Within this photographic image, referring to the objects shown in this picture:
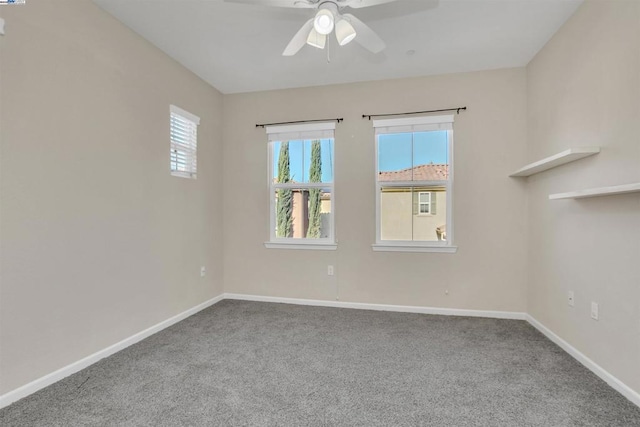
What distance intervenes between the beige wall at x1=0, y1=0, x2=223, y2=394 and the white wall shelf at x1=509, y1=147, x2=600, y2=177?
11.2ft

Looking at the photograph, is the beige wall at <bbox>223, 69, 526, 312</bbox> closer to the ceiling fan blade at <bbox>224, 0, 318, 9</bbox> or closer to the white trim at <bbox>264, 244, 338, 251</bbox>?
the white trim at <bbox>264, 244, 338, 251</bbox>

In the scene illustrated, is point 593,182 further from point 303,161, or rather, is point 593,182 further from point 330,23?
point 303,161

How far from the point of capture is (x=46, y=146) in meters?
2.03

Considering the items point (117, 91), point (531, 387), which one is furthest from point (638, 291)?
point (117, 91)

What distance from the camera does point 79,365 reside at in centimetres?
223

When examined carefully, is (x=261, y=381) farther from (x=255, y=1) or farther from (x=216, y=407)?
(x=255, y=1)

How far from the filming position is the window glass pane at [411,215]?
3.57m

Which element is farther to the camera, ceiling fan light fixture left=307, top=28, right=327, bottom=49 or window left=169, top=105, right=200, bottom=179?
window left=169, top=105, right=200, bottom=179

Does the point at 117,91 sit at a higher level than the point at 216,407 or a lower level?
higher

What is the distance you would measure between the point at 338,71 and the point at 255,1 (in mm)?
1836

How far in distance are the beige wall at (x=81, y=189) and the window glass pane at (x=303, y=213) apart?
1172 millimetres

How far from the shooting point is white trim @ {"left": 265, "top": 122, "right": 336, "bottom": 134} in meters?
3.78

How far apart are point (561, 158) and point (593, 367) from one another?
1521 mm

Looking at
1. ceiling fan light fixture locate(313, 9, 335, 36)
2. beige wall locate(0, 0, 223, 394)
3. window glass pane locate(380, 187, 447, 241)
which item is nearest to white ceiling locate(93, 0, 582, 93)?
beige wall locate(0, 0, 223, 394)
